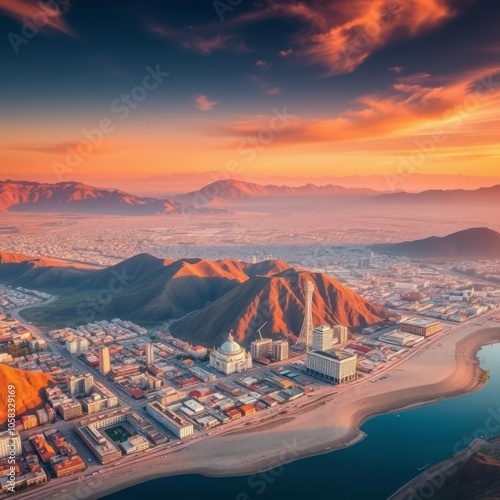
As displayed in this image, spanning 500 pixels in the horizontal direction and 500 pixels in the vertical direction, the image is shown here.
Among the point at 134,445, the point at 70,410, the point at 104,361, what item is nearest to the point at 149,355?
the point at 104,361

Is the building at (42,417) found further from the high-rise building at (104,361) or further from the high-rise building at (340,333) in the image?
the high-rise building at (340,333)

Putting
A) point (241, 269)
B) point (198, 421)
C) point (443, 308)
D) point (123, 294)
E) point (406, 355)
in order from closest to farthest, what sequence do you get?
point (198, 421) → point (406, 355) → point (443, 308) → point (123, 294) → point (241, 269)

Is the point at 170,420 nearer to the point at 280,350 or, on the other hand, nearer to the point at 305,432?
the point at 305,432

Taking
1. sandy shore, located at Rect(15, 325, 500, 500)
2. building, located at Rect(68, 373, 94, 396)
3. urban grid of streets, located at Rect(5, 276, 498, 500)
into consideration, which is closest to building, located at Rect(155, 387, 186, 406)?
urban grid of streets, located at Rect(5, 276, 498, 500)

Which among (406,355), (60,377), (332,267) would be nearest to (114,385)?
(60,377)

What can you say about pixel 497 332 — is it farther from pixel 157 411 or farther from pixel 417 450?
pixel 157 411

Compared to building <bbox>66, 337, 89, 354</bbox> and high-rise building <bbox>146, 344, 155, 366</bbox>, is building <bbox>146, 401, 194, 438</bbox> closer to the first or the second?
high-rise building <bbox>146, 344, 155, 366</bbox>
